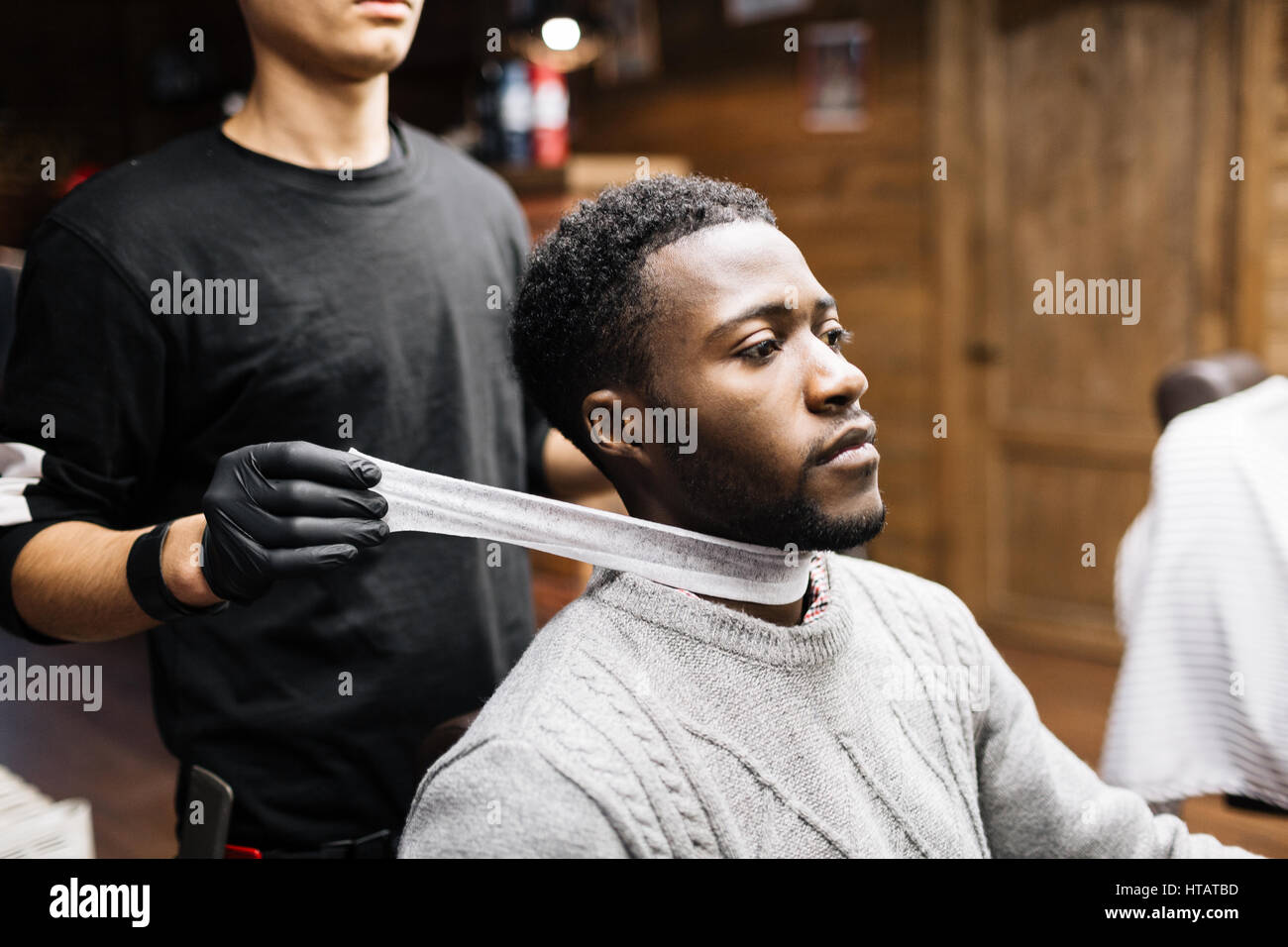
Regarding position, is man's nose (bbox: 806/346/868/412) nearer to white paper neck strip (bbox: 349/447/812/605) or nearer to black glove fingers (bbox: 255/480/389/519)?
white paper neck strip (bbox: 349/447/812/605)

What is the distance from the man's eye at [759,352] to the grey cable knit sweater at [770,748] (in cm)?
22

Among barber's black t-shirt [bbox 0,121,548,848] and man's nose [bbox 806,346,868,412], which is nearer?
man's nose [bbox 806,346,868,412]

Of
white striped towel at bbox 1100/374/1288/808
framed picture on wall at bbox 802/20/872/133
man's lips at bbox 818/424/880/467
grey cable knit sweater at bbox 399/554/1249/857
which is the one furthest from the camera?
framed picture on wall at bbox 802/20/872/133

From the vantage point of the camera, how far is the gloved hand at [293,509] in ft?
2.91

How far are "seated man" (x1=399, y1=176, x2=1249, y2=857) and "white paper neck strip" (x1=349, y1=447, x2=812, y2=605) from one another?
0.02 m

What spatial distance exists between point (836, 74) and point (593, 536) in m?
3.64

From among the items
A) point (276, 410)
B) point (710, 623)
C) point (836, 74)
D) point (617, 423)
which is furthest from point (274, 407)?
point (836, 74)

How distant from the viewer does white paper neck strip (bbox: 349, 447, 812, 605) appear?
93 cm

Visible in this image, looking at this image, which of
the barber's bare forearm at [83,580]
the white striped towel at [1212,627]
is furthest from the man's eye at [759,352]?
the white striped towel at [1212,627]

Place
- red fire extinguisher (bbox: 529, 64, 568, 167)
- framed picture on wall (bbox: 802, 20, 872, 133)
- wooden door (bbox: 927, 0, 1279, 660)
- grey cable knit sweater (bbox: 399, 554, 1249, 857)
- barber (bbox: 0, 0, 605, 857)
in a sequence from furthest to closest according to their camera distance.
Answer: framed picture on wall (bbox: 802, 20, 872, 133), red fire extinguisher (bbox: 529, 64, 568, 167), wooden door (bbox: 927, 0, 1279, 660), barber (bbox: 0, 0, 605, 857), grey cable knit sweater (bbox: 399, 554, 1249, 857)

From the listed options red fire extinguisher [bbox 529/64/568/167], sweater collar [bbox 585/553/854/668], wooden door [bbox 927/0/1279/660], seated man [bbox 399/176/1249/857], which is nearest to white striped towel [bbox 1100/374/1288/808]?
seated man [bbox 399/176/1249/857]

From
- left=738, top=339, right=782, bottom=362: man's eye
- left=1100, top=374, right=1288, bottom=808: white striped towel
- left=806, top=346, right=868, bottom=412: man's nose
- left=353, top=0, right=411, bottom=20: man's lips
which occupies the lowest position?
left=1100, top=374, right=1288, bottom=808: white striped towel
